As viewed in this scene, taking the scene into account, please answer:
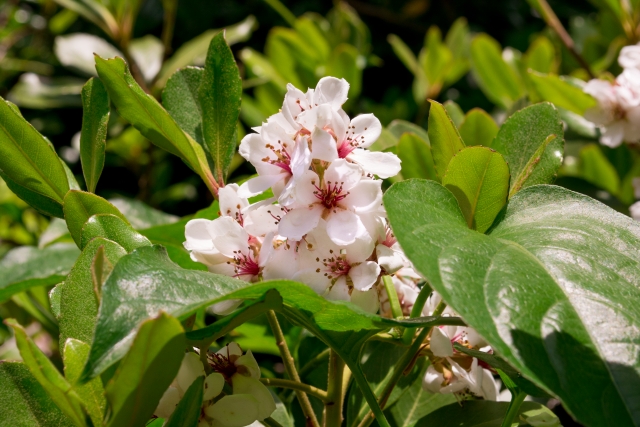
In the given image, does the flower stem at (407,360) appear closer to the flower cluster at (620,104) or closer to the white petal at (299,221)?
the white petal at (299,221)

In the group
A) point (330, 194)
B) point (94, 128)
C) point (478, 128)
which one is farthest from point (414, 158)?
point (94, 128)

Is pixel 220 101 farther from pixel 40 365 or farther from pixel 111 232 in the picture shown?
pixel 40 365

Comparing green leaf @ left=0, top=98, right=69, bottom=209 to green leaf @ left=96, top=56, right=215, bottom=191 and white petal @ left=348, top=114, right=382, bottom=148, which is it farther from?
white petal @ left=348, top=114, right=382, bottom=148

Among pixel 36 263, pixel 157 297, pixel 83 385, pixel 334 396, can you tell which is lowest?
pixel 36 263

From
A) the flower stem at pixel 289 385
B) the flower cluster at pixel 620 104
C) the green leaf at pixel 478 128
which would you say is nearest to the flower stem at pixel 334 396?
the flower stem at pixel 289 385

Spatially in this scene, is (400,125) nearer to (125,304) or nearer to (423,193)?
(423,193)

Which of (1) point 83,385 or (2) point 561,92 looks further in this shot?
(2) point 561,92

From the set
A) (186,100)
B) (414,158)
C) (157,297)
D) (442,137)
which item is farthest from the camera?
(414,158)
